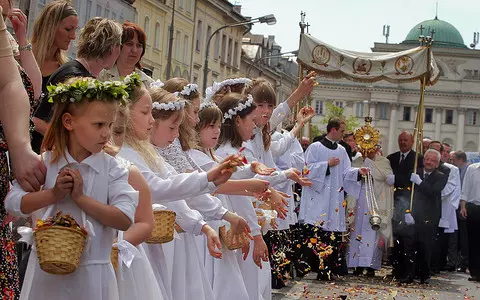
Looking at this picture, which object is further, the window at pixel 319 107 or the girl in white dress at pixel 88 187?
the window at pixel 319 107

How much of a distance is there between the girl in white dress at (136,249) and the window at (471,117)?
422 feet

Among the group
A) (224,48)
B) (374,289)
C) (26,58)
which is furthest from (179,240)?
(224,48)

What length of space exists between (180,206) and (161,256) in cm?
47

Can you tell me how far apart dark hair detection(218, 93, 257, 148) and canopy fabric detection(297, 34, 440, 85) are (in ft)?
34.9

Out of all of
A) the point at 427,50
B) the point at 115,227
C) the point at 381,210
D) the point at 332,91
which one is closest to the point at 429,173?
the point at 381,210

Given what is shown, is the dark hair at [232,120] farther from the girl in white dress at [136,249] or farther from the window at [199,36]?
the window at [199,36]

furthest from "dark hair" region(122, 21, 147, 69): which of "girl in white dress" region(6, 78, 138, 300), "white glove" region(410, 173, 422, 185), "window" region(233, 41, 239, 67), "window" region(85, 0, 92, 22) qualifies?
"window" region(233, 41, 239, 67)

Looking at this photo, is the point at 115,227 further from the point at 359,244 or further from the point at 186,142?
the point at 359,244

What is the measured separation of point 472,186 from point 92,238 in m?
15.0

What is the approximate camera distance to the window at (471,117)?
434 feet

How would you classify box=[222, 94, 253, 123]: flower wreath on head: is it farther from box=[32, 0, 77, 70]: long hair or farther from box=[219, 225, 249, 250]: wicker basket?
box=[32, 0, 77, 70]: long hair

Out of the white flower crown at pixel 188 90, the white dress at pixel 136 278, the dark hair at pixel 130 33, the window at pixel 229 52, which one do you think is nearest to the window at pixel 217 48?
the window at pixel 229 52

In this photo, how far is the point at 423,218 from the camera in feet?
57.2

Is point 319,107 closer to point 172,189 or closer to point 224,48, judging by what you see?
point 224,48
